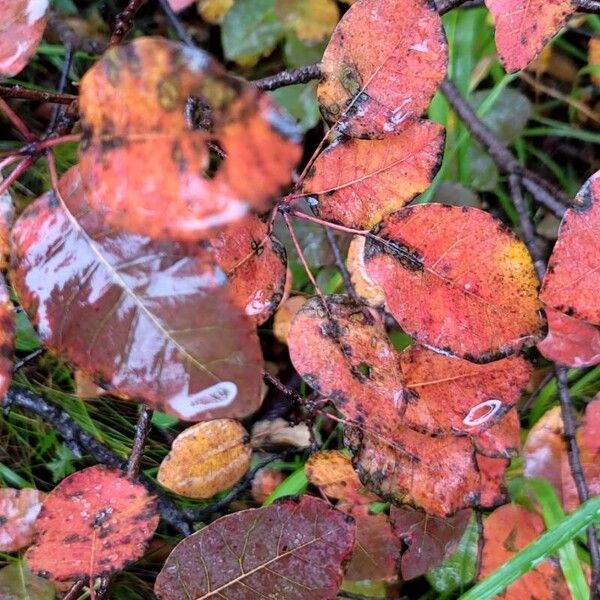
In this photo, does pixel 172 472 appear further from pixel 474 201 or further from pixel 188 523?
pixel 474 201

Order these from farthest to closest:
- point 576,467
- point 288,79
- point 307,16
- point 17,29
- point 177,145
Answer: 1. point 307,16
2. point 576,467
3. point 288,79
4. point 17,29
5. point 177,145

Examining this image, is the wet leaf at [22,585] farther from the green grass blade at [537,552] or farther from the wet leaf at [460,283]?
the wet leaf at [460,283]

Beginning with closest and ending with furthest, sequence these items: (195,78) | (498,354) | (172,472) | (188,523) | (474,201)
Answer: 1. (195,78)
2. (498,354)
3. (172,472)
4. (188,523)
5. (474,201)

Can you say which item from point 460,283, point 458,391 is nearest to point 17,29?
point 460,283

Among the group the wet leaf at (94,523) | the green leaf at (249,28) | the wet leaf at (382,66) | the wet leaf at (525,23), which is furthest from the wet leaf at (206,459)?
the green leaf at (249,28)

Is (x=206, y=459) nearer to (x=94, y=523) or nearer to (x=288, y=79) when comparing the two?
(x=94, y=523)

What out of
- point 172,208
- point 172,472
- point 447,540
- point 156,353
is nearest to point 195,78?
point 172,208

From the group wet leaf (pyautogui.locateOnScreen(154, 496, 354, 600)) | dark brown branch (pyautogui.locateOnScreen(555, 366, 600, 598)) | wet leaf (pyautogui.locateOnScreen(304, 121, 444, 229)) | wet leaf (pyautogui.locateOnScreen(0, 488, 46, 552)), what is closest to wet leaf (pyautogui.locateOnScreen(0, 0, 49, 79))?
wet leaf (pyautogui.locateOnScreen(304, 121, 444, 229))
